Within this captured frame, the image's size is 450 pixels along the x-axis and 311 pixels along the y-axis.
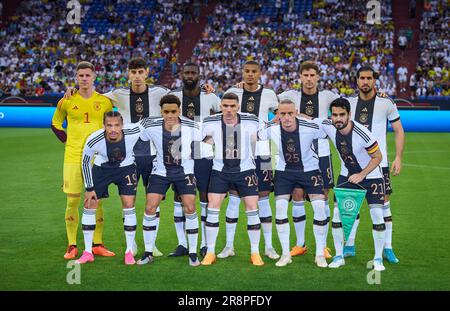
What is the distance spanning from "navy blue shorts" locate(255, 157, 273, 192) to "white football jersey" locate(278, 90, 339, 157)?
0.67 metres

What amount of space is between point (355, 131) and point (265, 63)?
26.1m

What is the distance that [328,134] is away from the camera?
823 cm

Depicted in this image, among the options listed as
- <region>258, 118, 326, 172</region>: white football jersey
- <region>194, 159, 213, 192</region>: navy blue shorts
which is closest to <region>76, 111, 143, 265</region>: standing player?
<region>194, 159, 213, 192</region>: navy blue shorts

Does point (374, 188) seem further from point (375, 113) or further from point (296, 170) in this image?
point (375, 113)

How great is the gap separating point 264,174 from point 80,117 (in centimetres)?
231

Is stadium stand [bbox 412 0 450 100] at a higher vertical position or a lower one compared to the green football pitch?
higher

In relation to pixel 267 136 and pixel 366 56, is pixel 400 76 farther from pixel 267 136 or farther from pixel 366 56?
pixel 267 136

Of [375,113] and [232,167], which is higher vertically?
[375,113]

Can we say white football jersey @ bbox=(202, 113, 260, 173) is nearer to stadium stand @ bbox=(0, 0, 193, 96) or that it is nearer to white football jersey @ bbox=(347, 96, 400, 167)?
white football jersey @ bbox=(347, 96, 400, 167)

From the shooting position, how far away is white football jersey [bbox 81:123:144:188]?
8148 millimetres

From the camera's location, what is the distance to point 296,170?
825cm

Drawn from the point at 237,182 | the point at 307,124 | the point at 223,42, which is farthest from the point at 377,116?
the point at 223,42
